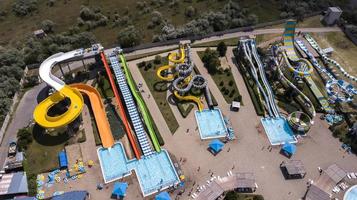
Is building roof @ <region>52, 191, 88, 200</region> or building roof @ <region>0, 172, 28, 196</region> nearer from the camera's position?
building roof @ <region>52, 191, 88, 200</region>

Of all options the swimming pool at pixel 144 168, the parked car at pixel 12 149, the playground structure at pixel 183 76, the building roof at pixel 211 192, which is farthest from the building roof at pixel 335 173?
the parked car at pixel 12 149

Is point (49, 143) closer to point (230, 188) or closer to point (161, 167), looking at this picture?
point (161, 167)

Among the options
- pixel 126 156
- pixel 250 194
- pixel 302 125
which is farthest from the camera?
pixel 302 125

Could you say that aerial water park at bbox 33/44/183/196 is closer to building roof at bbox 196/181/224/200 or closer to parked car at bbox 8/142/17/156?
building roof at bbox 196/181/224/200

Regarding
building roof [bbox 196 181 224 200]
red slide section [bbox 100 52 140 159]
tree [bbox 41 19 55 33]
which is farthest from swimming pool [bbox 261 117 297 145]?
tree [bbox 41 19 55 33]

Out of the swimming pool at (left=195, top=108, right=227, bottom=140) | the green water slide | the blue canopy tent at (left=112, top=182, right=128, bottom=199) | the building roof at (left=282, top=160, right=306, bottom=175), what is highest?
the green water slide

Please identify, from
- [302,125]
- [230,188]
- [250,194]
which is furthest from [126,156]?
[302,125]
